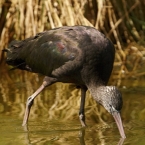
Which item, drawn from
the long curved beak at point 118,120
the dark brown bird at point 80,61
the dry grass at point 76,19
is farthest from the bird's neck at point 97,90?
the dry grass at point 76,19

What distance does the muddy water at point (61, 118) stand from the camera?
7.04m

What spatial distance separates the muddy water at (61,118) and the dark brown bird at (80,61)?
0.58ft

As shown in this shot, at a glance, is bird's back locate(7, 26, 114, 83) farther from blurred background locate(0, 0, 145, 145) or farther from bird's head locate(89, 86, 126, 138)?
blurred background locate(0, 0, 145, 145)

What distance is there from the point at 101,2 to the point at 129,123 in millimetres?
3676

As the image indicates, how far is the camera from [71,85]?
9984mm

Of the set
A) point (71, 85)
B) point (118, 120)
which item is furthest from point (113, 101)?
point (71, 85)

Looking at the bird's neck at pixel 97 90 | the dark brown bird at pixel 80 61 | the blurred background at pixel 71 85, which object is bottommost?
the blurred background at pixel 71 85

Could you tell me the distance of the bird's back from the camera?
7547 mm

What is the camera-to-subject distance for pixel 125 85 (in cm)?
987

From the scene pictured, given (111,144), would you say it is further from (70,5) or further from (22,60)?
(70,5)

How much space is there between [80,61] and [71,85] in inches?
97.7

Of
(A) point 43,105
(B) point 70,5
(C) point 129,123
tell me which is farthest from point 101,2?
(C) point 129,123

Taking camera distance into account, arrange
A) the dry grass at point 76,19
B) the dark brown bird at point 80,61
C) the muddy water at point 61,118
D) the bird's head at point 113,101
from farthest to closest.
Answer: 1. the dry grass at point 76,19
2. the dark brown bird at point 80,61
3. the bird's head at point 113,101
4. the muddy water at point 61,118

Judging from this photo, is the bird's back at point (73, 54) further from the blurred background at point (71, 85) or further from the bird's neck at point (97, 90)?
the blurred background at point (71, 85)
